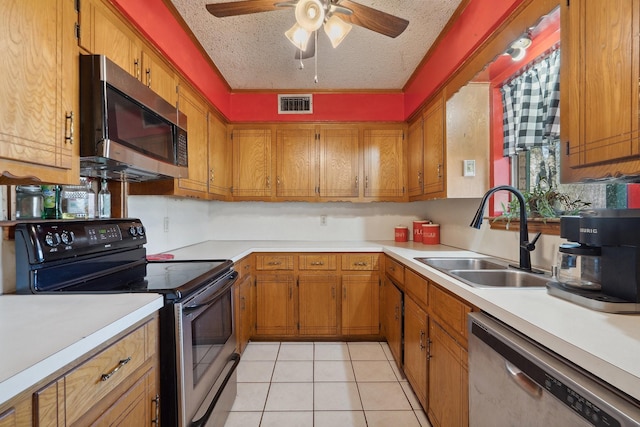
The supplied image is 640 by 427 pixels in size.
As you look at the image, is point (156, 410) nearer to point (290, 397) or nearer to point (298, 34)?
point (290, 397)

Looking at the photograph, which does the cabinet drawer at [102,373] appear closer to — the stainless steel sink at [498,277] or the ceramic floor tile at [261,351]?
the stainless steel sink at [498,277]

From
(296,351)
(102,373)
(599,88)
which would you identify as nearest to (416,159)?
(599,88)

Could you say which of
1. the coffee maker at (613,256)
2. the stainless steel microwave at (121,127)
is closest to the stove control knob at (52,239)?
the stainless steel microwave at (121,127)

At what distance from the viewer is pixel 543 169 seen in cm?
174

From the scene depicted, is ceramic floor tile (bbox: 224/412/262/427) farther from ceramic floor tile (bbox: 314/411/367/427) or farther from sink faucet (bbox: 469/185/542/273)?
sink faucet (bbox: 469/185/542/273)

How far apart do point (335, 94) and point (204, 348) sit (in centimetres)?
258

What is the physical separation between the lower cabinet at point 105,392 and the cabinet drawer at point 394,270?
159cm

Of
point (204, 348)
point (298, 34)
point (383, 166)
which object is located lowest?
point (204, 348)

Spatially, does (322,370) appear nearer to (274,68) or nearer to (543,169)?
(543,169)

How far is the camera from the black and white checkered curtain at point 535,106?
1.56 m

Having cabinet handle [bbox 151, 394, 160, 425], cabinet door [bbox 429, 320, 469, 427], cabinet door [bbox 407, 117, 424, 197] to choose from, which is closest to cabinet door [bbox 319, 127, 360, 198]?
cabinet door [bbox 407, 117, 424, 197]

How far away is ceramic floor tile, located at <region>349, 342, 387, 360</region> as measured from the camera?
2.38 meters

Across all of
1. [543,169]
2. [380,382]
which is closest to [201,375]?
[380,382]

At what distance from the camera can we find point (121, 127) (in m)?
1.24
